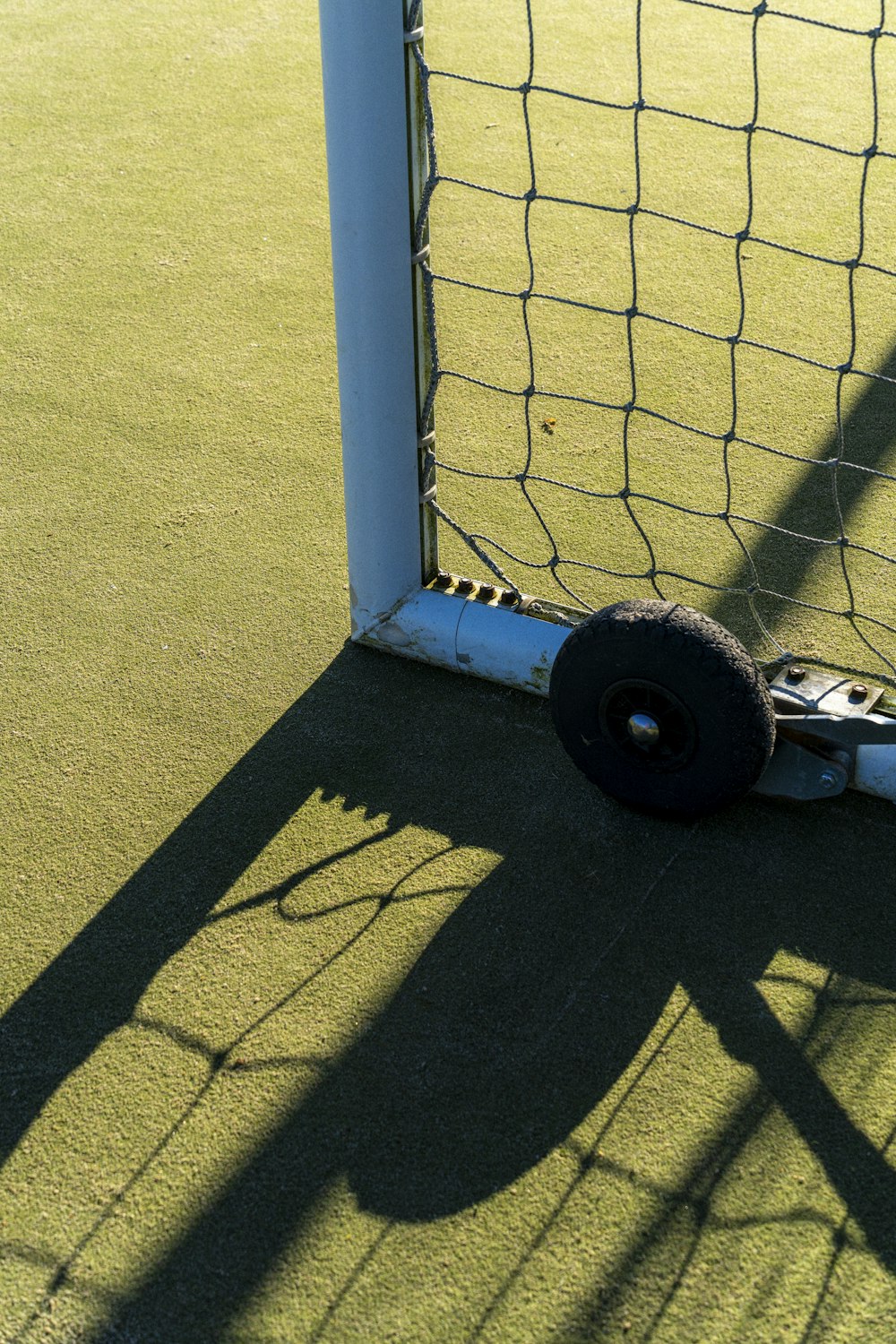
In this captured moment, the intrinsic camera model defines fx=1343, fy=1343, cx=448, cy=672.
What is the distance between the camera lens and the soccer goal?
198 cm

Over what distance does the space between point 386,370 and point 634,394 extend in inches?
18.4

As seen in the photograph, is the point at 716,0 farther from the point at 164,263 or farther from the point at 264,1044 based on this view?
the point at 264,1044

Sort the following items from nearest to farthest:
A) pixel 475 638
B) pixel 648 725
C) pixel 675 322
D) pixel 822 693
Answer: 1. pixel 648 725
2. pixel 822 693
3. pixel 475 638
4. pixel 675 322

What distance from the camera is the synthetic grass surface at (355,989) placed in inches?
60.1

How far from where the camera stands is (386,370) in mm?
2184

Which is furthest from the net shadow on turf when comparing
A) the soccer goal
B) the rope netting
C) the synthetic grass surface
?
the rope netting

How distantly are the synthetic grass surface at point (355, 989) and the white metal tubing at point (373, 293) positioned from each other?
0.22m

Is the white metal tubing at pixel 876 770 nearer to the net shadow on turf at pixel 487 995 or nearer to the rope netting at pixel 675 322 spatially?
the net shadow on turf at pixel 487 995

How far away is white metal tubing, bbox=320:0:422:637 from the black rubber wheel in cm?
46

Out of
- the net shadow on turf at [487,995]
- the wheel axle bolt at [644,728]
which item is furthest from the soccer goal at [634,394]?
the net shadow on turf at [487,995]

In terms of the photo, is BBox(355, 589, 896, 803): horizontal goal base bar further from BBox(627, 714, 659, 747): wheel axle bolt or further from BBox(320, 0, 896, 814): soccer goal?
BBox(627, 714, 659, 747): wheel axle bolt

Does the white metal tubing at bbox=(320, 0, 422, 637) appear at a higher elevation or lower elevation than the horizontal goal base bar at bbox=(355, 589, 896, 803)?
higher

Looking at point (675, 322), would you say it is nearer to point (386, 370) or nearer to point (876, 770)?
point (386, 370)

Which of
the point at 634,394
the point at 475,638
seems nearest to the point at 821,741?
the point at 475,638
